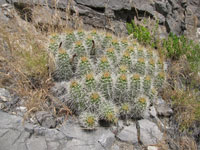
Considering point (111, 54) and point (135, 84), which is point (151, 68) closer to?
point (135, 84)

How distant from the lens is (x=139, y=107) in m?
2.64

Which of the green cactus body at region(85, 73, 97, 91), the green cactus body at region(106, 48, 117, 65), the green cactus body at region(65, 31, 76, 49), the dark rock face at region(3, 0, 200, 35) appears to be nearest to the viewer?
the green cactus body at region(85, 73, 97, 91)

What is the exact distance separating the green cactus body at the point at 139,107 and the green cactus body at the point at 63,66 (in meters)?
1.07

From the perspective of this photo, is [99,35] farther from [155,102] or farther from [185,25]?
[185,25]

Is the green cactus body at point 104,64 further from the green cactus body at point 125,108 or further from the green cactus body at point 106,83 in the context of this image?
the green cactus body at point 125,108

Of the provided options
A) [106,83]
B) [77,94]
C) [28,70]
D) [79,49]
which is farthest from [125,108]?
[28,70]

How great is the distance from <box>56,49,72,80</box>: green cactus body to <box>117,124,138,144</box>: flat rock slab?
113 cm

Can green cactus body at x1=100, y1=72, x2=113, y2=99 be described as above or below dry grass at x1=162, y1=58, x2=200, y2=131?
above

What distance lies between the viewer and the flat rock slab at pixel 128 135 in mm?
2533

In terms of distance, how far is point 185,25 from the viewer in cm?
536

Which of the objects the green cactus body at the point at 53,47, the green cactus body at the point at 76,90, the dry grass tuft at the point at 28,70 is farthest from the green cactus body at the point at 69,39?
the green cactus body at the point at 76,90

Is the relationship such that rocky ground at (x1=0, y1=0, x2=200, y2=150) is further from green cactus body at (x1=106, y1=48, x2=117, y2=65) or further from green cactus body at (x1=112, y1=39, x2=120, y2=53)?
green cactus body at (x1=112, y1=39, x2=120, y2=53)

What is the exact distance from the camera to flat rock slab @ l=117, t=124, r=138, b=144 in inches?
99.7

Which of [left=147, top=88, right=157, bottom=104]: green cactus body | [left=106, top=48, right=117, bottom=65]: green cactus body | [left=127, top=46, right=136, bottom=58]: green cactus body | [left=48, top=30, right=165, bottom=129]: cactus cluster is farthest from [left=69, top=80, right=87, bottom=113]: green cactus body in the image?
[left=127, top=46, right=136, bottom=58]: green cactus body
